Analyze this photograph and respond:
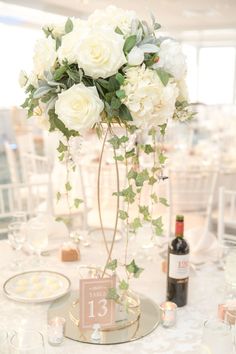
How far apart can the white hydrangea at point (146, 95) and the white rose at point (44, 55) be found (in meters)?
0.19

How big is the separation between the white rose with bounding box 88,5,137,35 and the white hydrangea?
0.40 ft

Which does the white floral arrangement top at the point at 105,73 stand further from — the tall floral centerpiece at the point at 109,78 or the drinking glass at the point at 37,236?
the drinking glass at the point at 37,236

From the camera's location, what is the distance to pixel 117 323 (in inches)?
50.9

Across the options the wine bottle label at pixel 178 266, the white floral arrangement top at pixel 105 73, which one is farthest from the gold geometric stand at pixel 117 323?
the white floral arrangement top at pixel 105 73

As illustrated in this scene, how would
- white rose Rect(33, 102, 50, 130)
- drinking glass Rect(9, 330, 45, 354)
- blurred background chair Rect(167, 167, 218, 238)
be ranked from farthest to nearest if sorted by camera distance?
blurred background chair Rect(167, 167, 218, 238) → white rose Rect(33, 102, 50, 130) → drinking glass Rect(9, 330, 45, 354)

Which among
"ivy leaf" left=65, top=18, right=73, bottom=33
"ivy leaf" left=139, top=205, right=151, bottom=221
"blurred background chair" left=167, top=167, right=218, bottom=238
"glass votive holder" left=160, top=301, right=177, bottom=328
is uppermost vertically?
"ivy leaf" left=65, top=18, right=73, bottom=33

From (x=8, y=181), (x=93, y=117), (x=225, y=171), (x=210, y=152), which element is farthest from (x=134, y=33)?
(x=8, y=181)

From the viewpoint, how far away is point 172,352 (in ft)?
3.85

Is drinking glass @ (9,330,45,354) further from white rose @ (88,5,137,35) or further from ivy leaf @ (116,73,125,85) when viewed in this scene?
white rose @ (88,5,137,35)

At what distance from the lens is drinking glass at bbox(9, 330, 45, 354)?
99 centimetres

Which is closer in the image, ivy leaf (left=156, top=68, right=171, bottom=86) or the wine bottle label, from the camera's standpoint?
ivy leaf (left=156, top=68, right=171, bottom=86)

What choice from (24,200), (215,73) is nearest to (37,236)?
(24,200)

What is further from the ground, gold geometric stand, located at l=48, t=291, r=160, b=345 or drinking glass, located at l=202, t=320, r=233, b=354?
drinking glass, located at l=202, t=320, r=233, b=354

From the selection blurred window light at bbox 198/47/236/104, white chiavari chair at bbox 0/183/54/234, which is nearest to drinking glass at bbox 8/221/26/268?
white chiavari chair at bbox 0/183/54/234
